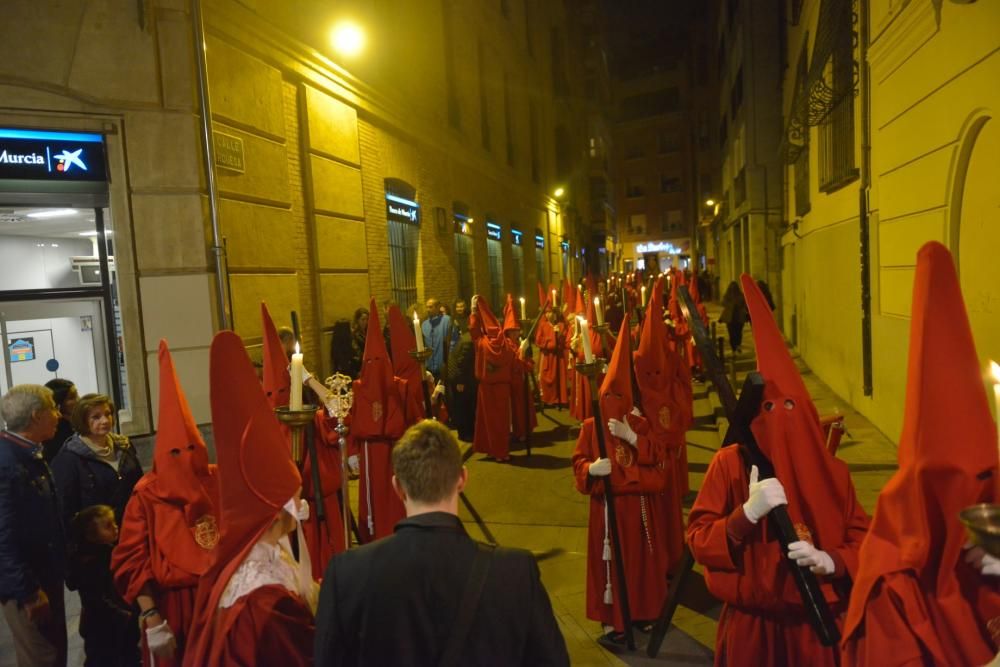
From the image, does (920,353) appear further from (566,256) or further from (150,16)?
(566,256)

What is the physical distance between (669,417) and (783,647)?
2.55 metres

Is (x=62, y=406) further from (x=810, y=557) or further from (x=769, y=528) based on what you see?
(x=810, y=557)

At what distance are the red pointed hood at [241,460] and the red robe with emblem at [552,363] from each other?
30.9ft

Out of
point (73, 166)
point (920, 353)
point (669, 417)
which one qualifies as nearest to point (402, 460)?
point (920, 353)

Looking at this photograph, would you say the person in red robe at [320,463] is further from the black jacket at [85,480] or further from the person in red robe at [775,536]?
the person in red robe at [775,536]

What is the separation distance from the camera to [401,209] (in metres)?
13.0

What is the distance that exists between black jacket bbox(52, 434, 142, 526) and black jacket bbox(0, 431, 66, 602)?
0.21 feet

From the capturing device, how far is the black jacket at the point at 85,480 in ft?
12.4

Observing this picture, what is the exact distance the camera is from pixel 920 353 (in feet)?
6.59

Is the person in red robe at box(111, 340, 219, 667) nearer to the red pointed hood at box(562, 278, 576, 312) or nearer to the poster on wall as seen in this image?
the poster on wall

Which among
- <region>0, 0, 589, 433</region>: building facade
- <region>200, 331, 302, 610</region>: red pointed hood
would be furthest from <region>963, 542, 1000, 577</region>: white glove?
<region>0, 0, 589, 433</region>: building facade

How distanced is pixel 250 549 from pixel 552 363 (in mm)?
10088

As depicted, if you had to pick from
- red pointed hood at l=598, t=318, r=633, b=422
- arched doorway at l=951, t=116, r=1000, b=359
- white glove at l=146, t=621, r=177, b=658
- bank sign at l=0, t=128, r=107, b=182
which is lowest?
white glove at l=146, t=621, r=177, b=658

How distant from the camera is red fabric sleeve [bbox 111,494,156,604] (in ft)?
9.69
